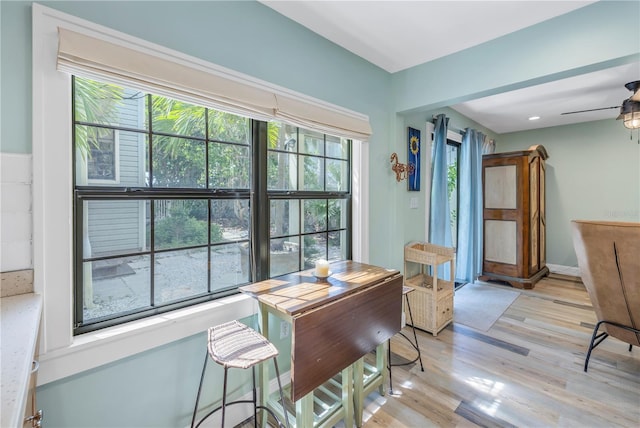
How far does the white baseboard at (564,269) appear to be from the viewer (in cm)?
462

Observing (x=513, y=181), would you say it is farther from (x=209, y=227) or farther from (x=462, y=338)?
(x=209, y=227)

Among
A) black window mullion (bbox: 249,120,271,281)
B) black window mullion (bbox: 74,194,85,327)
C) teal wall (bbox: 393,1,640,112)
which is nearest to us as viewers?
black window mullion (bbox: 74,194,85,327)

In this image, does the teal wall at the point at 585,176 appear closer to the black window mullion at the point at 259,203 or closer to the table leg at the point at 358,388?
the table leg at the point at 358,388

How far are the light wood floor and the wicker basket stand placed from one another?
0.13m

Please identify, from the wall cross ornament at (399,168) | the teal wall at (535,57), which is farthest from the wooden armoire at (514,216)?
the teal wall at (535,57)

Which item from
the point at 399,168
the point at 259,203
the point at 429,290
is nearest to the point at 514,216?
the point at 429,290

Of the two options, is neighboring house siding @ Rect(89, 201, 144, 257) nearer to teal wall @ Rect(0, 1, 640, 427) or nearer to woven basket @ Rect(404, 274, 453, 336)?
teal wall @ Rect(0, 1, 640, 427)

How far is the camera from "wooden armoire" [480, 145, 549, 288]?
13.0ft

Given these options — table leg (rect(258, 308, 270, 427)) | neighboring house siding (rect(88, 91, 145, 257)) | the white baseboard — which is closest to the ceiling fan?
the white baseboard

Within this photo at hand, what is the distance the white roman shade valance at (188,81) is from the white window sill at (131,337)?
107cm

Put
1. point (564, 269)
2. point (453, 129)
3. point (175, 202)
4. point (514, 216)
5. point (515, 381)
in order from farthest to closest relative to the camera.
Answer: point (564, 269)
point (514, 216)
point (453, 129)
point (515, 381)
point (175, 202)

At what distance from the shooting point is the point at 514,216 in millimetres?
4047

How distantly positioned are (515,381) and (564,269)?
12.2ft

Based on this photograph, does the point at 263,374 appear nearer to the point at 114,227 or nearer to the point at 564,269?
the point at 114,227
